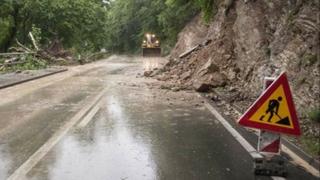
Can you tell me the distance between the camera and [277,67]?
14203 millimetres

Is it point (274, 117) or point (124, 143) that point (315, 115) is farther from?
point (124, 143)

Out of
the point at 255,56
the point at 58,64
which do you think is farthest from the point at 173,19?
the point at 255,56

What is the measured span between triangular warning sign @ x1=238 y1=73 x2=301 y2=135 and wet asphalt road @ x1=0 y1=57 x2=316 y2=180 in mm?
743

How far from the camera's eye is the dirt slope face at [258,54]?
11.6 meters

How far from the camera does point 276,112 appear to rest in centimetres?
718

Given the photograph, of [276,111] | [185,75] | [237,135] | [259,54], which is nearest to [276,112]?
[276,111]

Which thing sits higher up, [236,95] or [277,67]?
[277,67]

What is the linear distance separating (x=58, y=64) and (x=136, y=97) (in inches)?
937

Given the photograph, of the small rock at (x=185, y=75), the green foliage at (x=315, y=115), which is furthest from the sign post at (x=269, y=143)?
the small rock at (x=185, y=75)

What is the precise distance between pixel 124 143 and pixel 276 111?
10.7ft

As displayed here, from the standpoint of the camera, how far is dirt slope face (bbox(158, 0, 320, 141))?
38.1ft

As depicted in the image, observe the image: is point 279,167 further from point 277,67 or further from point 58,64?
point 58,64

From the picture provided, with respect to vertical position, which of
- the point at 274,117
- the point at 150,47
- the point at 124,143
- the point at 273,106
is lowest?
the point at 150,47

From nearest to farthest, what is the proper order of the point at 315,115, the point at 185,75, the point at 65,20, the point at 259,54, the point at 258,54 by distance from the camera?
the point at 315,115 < the point at 259,54 < the point at 258,54 < the point at 185,75 < the point at 65,20
